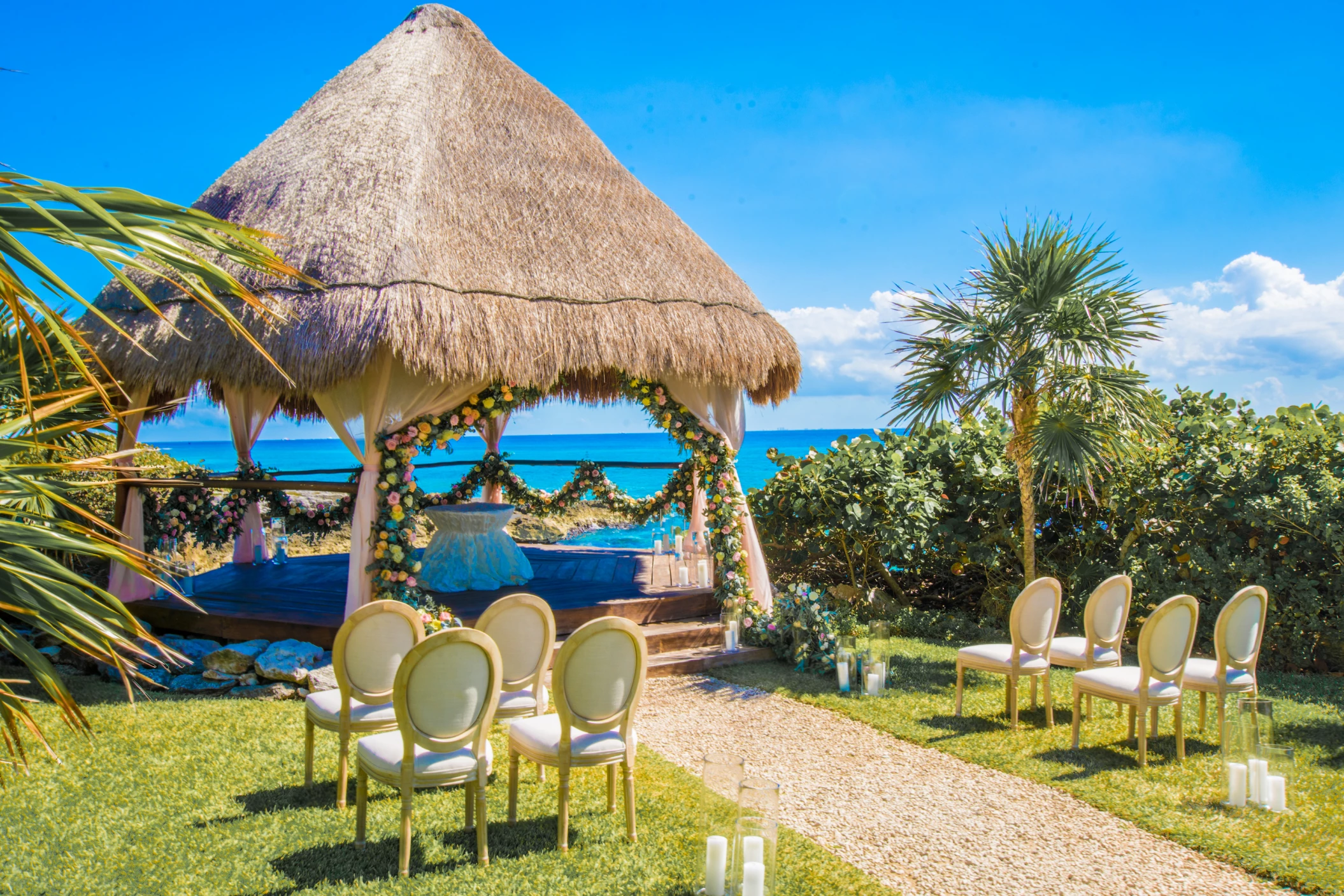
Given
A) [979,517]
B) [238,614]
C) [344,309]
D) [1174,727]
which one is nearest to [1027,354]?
[979,517]

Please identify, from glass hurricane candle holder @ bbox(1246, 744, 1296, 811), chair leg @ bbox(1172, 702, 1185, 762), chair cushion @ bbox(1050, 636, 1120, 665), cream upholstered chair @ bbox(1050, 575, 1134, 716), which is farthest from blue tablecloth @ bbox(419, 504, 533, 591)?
glass hurricane candle holder @ bbox(1246, 744, 1296, 811)

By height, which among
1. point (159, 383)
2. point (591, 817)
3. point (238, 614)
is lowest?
point (591, 817)

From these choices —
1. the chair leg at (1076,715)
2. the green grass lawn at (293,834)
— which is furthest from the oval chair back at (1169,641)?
the green grass lawn at (293,834)

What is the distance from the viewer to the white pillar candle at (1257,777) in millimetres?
Result: 4305

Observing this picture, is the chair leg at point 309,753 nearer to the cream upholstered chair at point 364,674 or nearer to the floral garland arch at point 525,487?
the cream upholstered chair at point 364,674

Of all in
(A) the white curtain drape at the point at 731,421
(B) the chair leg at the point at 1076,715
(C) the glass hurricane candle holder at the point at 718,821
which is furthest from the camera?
(A) the white curtain drape at the point at 731,421

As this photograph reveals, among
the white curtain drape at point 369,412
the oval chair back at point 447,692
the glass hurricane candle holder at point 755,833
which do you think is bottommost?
the glass hurricane candle holder at point 755,833

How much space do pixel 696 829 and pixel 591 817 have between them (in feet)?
1.81

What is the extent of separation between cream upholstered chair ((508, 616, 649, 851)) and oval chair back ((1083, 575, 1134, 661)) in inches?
136

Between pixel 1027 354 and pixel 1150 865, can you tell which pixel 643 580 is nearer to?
pixel 1027 354

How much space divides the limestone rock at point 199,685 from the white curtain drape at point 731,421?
4619mm

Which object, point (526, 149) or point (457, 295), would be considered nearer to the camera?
point (457, 295)

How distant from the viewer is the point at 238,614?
7.25m

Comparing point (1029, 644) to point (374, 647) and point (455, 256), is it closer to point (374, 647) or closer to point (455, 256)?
point (374, 647)
